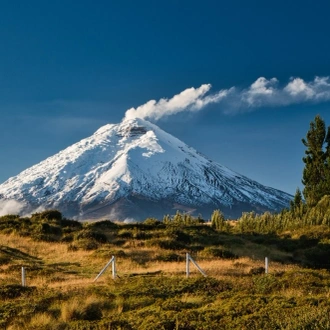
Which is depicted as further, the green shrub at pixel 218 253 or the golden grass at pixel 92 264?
the green shrub at pixel 218 253

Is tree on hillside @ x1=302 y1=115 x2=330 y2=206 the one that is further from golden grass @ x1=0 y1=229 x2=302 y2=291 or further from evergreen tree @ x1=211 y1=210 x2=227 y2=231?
golden grass @ x1=0 y1=229 x2=302 y2=291

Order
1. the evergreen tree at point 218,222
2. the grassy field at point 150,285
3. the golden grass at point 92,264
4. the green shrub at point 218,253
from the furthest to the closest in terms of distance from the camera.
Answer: the evergreen tree at point 218,222 → the green shrub at point 218,253 → the golden grass at point 92,264 → the grassy field at point 150,285

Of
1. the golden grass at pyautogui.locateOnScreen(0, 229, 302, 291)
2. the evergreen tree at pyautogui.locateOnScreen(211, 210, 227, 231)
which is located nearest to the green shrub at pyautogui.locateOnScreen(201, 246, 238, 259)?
the golden grass at pyautogui.locateOnScreen(0, 229, 302, 291)

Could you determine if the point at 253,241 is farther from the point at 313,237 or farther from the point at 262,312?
the point at 262,312

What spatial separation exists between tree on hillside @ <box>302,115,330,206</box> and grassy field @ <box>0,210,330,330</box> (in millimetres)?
29961

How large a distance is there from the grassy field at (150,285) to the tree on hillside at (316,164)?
30.0 metres

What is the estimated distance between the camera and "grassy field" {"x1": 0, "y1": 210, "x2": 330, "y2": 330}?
10.6 metres

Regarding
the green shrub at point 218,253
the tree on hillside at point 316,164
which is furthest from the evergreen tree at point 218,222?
the green shrub at point 218,253

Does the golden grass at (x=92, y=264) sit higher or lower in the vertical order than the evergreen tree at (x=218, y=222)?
lower

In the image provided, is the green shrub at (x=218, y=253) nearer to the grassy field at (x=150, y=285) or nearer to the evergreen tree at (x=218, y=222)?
the grassy field at (x=150, y=285)

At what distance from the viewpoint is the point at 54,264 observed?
25234mm

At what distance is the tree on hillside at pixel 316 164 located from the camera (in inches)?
2525

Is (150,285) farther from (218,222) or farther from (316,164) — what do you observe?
(316,164)

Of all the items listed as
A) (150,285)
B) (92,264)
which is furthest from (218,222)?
(150,285)
